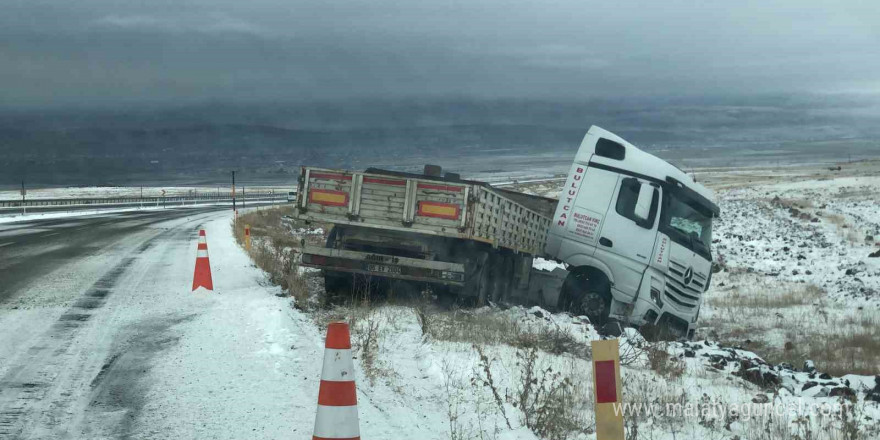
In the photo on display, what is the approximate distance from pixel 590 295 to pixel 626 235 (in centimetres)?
118

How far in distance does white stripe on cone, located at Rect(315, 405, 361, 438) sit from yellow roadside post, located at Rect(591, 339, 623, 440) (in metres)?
1.58

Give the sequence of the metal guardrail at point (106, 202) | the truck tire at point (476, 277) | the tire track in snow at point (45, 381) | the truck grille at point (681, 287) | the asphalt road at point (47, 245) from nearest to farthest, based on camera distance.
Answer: the tire track in snow at point (45, 381), the truck tire at point (476, 277), the truck grille at point (681, 287), the asphalt road at point (47, 245), the metal guardrail at point (106, 202)

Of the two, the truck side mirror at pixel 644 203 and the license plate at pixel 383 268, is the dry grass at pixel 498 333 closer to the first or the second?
the license plate at pixel 383 268

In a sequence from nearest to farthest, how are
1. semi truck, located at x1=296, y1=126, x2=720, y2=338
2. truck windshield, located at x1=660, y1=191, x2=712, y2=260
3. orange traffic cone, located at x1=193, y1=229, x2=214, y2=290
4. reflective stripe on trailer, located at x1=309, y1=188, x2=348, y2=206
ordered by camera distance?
1. semi truck, located at x1=296, y1=126, x2=720, y2=338
2. reflective stripe on trailer, located at x1=309, y1=188, x2=348, y2=206
3. orange traffic cone, located at x1=193, y1=229, x2=214, y2=290
4. truck windshield, located at x1=660, y1=191, x2=712, y2=260

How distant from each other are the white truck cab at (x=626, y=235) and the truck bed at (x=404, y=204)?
1698 millimetres

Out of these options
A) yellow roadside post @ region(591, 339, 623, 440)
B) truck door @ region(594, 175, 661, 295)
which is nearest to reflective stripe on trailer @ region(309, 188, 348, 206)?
truck door @ region(594, 175, 661, 295)

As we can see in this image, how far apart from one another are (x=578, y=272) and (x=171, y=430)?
947 cm

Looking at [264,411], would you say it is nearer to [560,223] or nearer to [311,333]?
[311,333]

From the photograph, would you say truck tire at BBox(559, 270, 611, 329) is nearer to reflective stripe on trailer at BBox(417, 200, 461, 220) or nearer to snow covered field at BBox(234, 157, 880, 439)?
snow covered field at BBox(234, 157, 880, 439)

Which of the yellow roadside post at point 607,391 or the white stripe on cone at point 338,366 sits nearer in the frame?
the white stripe on cone at point 338,366

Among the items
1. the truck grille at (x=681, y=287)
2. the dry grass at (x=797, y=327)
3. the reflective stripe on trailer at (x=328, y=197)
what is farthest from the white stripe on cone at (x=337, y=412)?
the truck grille at (x=681, y=287)

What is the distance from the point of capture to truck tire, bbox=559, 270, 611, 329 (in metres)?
14.5

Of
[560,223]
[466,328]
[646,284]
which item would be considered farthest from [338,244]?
[646,284]

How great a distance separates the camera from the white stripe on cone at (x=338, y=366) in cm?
529
